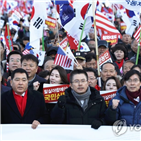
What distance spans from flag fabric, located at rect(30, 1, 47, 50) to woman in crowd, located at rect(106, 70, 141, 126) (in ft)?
13.9

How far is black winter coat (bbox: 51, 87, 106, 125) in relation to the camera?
17.0 ft

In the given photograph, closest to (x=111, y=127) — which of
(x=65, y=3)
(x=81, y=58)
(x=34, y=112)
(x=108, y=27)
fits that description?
(x=34, y=112)

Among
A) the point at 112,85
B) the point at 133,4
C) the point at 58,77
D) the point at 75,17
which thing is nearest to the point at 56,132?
the point at 58,77

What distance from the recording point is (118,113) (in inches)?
205

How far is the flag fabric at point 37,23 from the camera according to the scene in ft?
30.4

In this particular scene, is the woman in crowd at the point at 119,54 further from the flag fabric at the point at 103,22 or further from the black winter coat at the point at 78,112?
the black winter coat at the point at 78,112

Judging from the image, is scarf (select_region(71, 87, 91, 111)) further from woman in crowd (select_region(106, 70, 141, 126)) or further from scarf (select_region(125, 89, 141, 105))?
scarf (select_region(125, 89, 141, 105))

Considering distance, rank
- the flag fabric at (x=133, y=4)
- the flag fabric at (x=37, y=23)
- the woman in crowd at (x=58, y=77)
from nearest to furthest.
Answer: the woman in crowd at (x=58, y=77)
the flag fabric at (x=133, y=4)
the flag fabric at (x=37, y=23)

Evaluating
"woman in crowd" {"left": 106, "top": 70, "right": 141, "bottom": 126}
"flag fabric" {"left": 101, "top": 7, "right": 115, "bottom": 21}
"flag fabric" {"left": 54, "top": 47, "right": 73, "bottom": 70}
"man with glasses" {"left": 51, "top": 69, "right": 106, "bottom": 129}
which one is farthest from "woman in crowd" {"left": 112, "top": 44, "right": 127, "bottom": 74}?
"flag fabric" {"left": 101, "top": 7, "right": 115, "bottom": 21}

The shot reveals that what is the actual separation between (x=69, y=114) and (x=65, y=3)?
450 centimetres

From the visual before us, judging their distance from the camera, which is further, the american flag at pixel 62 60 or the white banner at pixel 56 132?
the american flag at pixel 62 60

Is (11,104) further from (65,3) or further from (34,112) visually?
(65,3)

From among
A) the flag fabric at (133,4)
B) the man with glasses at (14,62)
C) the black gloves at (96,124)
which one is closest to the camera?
the black gloves at (96,124)

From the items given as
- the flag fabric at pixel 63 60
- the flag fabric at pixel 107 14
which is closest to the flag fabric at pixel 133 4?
the flag fabric at pixel 63 60
